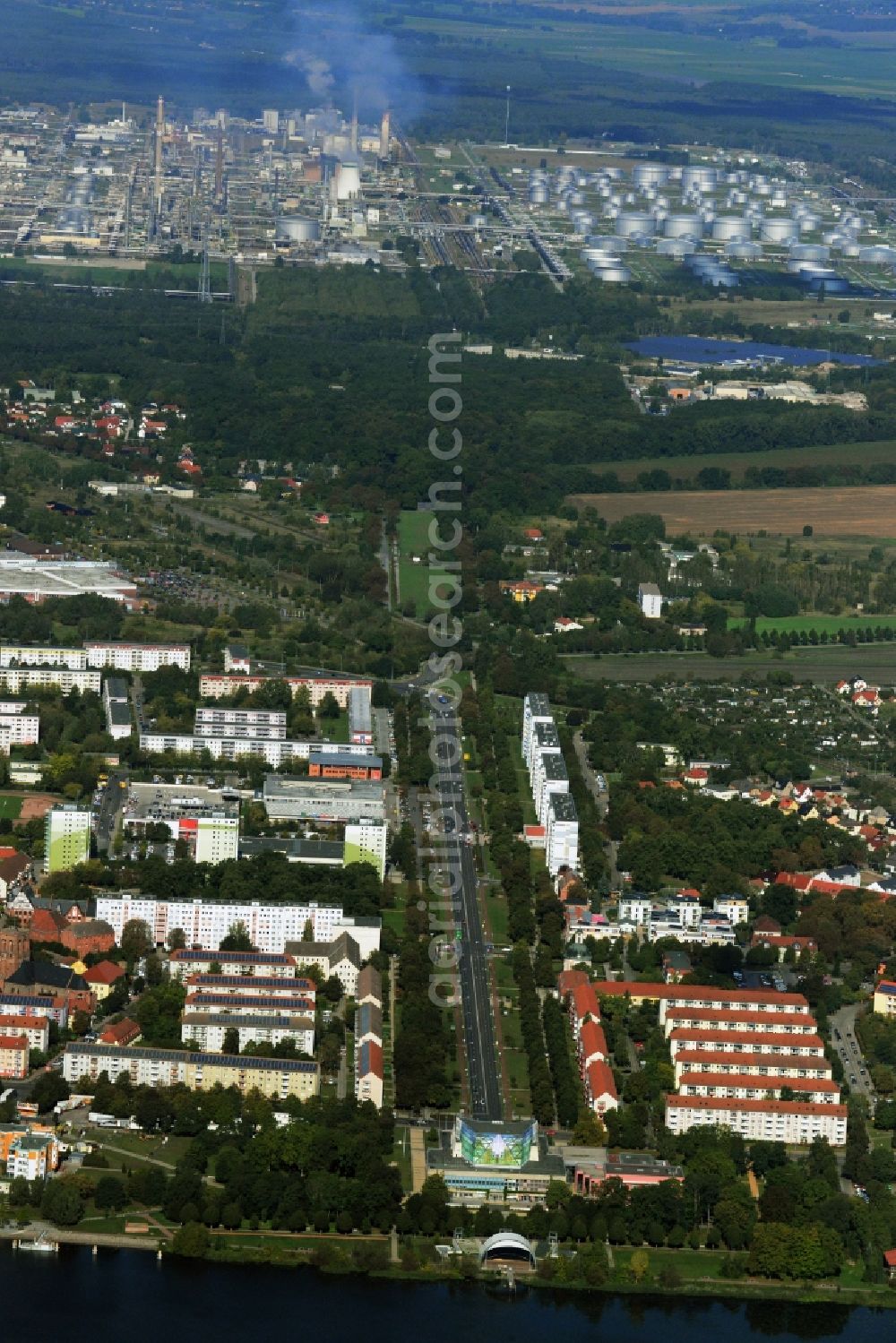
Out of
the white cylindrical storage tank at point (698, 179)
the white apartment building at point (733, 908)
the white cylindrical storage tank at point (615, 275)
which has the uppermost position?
the white apartment building at point (733, 908)

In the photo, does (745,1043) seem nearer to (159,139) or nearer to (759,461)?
(759,461)

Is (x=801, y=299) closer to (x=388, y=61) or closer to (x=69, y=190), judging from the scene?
(x=69, y=190)

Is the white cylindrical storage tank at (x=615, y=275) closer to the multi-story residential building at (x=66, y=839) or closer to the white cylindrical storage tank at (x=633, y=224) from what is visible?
the white cylindrical storage tank at (x=633, y=224)

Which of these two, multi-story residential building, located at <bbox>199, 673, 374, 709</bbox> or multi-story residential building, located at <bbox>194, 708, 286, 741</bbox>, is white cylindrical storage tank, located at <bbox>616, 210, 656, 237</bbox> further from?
multi-story residential building, located at <bbox>194, 708, 286, 741</bbox>

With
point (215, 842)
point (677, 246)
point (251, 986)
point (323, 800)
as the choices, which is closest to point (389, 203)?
point (677, 246)

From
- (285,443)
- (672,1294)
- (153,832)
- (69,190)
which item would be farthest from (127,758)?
(69,190)

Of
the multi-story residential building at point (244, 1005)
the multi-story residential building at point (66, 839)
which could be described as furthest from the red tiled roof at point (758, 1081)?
the multi-story residential building at point (66, 839)
